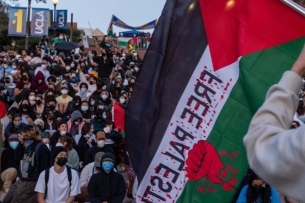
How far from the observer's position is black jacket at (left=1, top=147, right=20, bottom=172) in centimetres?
1354

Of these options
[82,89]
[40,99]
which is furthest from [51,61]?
[40,99]

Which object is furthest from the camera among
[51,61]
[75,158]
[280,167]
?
[51,61]

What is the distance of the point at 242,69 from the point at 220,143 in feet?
1.97

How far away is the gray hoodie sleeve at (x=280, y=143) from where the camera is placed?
1.73 m

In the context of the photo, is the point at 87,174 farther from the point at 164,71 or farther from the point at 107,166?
the point at 164,71

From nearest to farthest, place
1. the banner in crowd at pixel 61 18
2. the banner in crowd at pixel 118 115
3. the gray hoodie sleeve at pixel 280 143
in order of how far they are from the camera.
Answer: the gray hoodie sleeve at pixel 280 143 → the banner in crowd at pixel 118 115 → the banner in crowd at pixel 61 18

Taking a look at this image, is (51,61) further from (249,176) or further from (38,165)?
(249,176)

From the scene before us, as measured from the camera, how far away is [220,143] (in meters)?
5.26

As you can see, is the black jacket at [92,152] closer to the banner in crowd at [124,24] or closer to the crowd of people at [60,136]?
the crowd of people at [60,136]

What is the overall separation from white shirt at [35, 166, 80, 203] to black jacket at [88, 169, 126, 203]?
1.15 ft

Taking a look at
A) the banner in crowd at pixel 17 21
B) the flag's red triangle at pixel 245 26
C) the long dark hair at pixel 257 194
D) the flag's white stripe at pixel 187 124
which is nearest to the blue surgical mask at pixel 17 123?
the long dark hair at pixel 257 194

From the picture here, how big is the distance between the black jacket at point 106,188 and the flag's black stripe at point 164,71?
4.99m

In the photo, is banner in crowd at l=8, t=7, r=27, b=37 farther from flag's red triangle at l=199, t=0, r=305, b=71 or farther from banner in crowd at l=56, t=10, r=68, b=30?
flag's red triangle at l=199, t=0, r=305, b=71

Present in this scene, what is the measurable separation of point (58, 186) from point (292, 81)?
866cm
